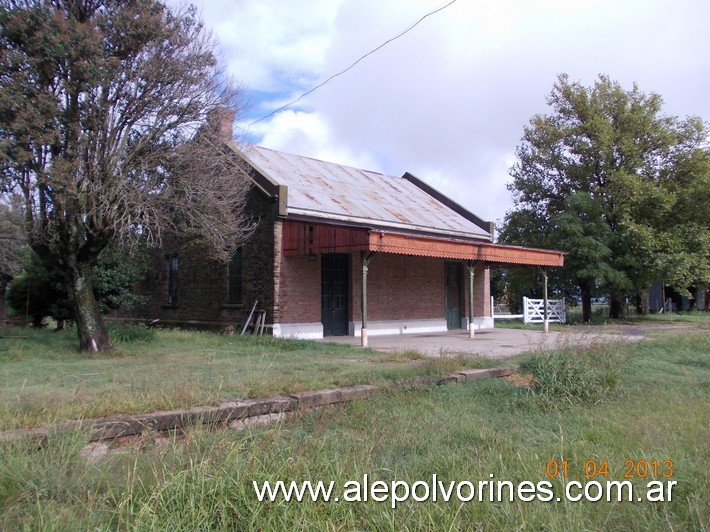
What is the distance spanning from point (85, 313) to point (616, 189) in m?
24.1

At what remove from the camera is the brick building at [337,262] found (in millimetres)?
16797

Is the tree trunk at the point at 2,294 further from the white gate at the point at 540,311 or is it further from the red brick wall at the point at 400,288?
the white gate at the point at 540,311

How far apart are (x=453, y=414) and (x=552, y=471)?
2.43 metres

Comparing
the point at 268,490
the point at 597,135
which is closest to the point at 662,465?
the point at 268,490

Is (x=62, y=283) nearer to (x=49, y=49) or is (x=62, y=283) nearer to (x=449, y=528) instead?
(x=49, y=49)

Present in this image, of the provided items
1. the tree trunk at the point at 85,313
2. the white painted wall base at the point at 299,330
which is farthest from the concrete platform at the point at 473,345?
the tree trunk at the point at 85,313

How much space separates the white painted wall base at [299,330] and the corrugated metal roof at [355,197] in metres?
3.41

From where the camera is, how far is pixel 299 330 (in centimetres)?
1734

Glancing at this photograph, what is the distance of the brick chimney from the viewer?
13.1 metres

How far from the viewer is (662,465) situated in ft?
14.0

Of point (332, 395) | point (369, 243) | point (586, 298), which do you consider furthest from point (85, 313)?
point (586, 298)

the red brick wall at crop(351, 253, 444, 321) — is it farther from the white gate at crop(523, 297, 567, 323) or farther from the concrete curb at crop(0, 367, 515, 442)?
the concrete curb at crop(0, 367, 515, 442)

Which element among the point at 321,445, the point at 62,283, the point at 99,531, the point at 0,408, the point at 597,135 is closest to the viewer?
the point at 99,531

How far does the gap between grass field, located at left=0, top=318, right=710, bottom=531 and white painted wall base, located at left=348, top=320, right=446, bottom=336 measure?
11933mm
